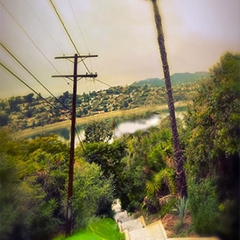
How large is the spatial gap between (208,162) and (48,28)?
1.61m

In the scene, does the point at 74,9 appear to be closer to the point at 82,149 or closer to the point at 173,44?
the point at 173,44

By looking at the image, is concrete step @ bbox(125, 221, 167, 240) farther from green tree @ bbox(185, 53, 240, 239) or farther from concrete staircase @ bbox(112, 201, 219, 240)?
green tree @ bbox(185, 53, 240, 239)

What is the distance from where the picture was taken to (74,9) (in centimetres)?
278

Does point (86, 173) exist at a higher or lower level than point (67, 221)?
higher

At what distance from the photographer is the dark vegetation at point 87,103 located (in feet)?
8.91

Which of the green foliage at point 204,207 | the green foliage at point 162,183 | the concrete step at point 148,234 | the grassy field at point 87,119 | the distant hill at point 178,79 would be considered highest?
the distant hill at point 178,79

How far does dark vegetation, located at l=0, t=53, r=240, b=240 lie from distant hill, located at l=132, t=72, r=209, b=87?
0.20 feet

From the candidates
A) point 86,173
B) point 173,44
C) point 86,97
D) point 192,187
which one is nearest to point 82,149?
point 86,173

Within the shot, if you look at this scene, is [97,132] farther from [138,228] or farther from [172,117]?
[138,228]

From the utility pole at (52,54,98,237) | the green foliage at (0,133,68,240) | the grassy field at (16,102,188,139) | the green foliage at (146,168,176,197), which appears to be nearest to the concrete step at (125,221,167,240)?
the green foliage at (146,168,176,197)

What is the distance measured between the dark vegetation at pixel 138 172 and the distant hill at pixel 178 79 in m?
0.06

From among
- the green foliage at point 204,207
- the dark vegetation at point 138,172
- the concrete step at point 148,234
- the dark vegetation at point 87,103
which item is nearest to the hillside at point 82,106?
the dark vegetation at point 87,103

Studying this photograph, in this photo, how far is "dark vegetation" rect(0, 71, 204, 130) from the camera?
2.72 meters

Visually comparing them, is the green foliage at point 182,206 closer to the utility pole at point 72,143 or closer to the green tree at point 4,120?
the utility pole at point 72,143
